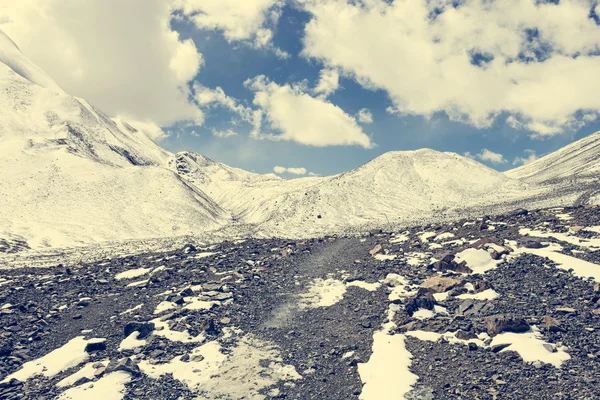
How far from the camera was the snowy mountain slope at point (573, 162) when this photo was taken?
8956cm

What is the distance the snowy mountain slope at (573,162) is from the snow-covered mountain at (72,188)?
258 ft

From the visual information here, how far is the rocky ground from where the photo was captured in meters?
19.8

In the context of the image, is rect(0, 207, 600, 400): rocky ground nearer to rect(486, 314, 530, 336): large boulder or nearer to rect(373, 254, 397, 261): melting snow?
rect(486, 314, 530, 336): large boulder

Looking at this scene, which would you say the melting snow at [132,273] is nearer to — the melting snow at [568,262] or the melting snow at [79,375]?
the melting snow at [79,375]

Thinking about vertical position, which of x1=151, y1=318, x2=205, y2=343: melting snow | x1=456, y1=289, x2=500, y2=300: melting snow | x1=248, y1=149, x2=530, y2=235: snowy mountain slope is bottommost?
x1=456, y1=289, x2=500, y2=300: melting snow

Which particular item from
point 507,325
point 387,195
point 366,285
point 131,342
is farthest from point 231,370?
point 387,195

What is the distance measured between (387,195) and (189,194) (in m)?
47.5

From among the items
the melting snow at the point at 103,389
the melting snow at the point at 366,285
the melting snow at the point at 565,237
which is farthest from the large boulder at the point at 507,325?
A: the melting snow at the point at 103,389

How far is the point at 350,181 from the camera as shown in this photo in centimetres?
9456

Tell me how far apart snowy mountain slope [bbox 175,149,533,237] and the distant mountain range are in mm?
215

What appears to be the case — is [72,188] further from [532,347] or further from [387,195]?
[532,347]

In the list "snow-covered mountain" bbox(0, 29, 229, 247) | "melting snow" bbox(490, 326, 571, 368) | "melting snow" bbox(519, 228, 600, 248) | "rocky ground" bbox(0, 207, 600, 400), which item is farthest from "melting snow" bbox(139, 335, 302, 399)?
"snow-covered mountain" bbox(0, 29, 229, 247)

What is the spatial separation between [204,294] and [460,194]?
216ft

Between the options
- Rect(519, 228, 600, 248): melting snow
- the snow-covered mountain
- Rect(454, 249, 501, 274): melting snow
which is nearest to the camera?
Rect(454, 249, 501, 274): melting snow
